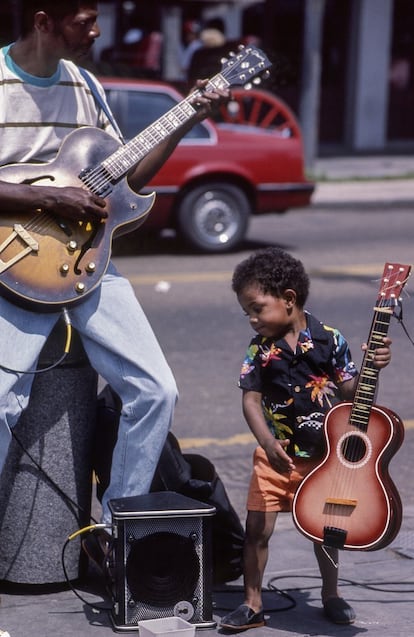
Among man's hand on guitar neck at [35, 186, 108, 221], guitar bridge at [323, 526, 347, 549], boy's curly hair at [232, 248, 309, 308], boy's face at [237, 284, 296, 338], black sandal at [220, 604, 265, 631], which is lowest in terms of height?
black sandal at [220, 604, 265, 631]

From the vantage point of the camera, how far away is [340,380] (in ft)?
14.0

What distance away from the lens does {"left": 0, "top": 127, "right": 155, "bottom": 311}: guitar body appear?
430cm

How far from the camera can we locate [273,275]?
13.9 feet

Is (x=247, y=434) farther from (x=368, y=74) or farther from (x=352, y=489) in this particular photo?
(x=368, y=74)

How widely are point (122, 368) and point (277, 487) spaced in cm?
66

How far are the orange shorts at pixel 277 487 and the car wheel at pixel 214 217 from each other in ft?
26.6

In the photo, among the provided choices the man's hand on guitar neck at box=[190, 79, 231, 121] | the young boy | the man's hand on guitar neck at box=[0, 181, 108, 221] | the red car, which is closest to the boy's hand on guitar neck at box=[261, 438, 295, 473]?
the young boy

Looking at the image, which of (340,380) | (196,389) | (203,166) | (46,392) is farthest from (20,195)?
(203,166)

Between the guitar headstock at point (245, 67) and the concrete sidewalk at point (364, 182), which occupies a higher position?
the guitar headstock at point (245, 67)

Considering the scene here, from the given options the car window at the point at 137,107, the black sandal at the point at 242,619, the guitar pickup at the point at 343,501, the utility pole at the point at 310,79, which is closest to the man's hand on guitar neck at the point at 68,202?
the guitar pickup at the point at 343,501

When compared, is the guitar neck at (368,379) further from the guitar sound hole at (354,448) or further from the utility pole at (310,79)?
the utility pole at (310,79)

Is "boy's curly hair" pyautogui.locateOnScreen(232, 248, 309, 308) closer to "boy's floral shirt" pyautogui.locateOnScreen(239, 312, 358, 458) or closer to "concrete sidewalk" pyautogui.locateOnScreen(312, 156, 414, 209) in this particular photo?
"boy's floral shirt" pyautogui.locateOnScreen(239, 312, 358, 458)

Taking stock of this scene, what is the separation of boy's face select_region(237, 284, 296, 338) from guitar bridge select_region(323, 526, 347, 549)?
0.67 meters

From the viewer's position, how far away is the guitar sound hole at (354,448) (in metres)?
4.05
